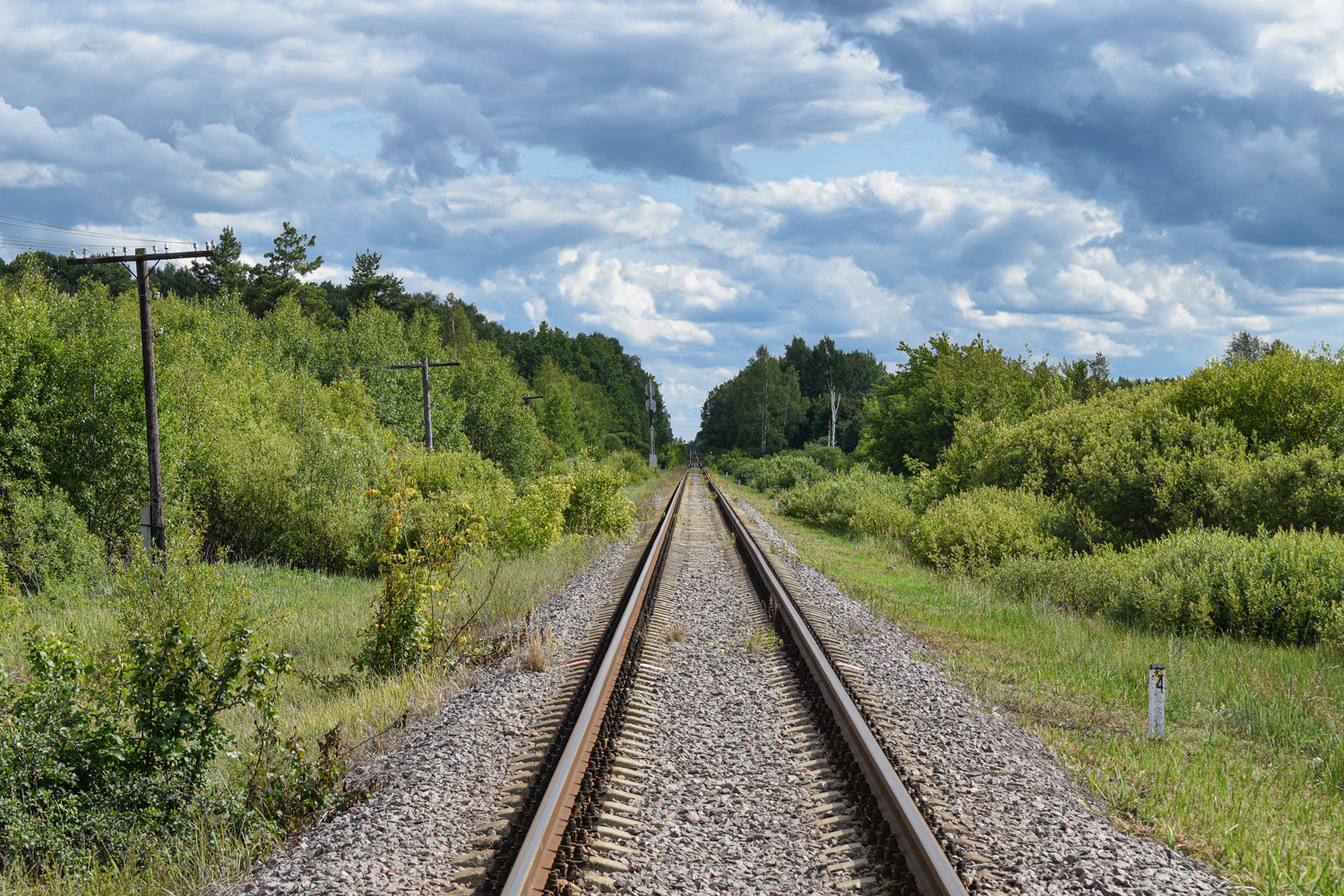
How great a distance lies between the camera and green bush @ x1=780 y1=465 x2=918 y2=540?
78.2 ft

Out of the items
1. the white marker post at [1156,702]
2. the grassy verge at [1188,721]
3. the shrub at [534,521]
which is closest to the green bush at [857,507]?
the shrub at [534,521]

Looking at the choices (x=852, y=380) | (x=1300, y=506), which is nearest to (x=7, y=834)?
(x=1300, y=506)

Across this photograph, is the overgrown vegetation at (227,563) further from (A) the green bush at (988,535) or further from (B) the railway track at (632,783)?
(A) the green bush at (988,535)

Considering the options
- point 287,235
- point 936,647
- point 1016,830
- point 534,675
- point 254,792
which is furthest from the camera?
point 287,235

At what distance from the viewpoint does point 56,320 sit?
27.8 metres

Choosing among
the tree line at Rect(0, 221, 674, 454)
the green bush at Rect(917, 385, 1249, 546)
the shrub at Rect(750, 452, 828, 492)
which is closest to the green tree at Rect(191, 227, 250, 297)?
the tree line at Rect(0, 221, 674, 454)

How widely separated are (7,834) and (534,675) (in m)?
4.08

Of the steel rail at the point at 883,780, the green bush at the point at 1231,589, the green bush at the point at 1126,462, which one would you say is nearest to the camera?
the steel rail at the point at 883,780

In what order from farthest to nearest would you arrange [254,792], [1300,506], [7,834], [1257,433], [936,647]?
[1257,433] → [1300,506] → [936,647] → [254,792] → [7,834]

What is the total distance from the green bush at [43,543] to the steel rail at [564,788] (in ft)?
56.3

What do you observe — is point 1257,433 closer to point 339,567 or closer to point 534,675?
point 534,675

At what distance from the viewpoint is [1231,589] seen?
10.5 metres

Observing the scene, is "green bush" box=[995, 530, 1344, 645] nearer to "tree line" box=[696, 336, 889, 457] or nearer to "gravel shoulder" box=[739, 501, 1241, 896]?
"gravel shoulder" box=[739, 501, 1241, 896]

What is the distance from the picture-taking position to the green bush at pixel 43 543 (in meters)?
19.6
